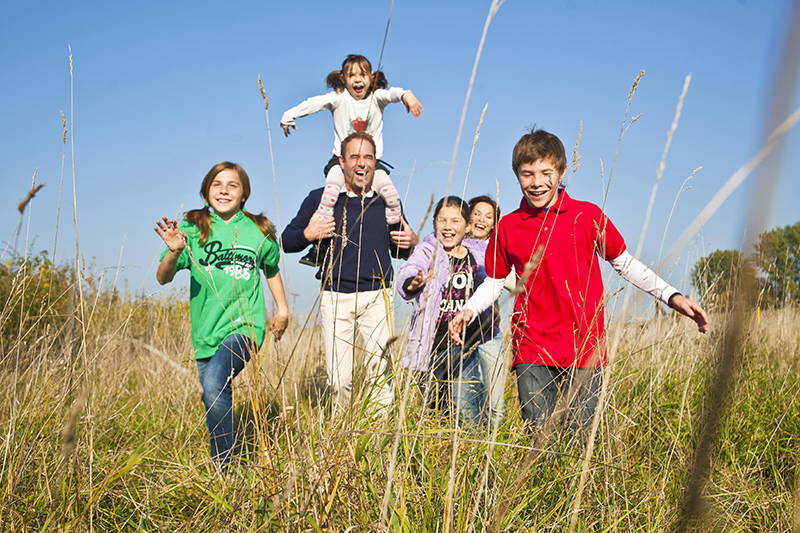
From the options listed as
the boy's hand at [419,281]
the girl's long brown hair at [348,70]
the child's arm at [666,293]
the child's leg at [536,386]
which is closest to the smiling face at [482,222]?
the girl's long brown hair at [348,70]

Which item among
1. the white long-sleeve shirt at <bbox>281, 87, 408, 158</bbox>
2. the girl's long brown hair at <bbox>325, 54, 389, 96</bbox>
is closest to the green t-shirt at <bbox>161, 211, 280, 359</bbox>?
the white long-sleeve shirt at <bbox>281, 87, 408, 158</bbox>

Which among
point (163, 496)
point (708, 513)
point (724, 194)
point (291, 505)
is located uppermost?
point (724, 194)

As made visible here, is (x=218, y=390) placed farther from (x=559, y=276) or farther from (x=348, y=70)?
(x=348, y=70)

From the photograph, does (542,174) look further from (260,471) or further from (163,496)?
(163,496)

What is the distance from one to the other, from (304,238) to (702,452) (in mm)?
3694

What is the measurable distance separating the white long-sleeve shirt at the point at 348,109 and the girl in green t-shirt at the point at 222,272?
1355 millimetres

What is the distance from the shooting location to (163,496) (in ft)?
6.51

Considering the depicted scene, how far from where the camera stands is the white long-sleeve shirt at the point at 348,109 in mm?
4746

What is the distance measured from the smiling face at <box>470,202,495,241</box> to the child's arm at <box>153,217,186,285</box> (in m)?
2.34

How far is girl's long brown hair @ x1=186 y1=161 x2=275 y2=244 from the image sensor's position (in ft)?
11.0

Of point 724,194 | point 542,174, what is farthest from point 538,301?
point 724,194

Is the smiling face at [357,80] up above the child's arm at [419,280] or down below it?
above

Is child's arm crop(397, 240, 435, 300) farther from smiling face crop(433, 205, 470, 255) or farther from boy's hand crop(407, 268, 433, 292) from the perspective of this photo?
boy's hand crop(407, 268, 433, 292)

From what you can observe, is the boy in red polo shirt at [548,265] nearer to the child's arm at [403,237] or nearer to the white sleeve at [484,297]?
the white sleeve at [484,297]
